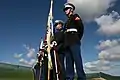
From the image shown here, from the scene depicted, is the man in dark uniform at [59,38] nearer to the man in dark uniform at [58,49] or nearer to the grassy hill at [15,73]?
the man in dark uniform at [58,49]

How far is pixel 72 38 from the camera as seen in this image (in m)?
7.43

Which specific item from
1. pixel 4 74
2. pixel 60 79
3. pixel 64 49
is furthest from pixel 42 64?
pixel 4 74

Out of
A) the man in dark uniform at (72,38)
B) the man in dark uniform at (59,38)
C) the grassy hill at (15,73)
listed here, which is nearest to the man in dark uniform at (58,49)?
the man in dark uniform at (59,38)

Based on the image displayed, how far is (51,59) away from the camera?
735 cm

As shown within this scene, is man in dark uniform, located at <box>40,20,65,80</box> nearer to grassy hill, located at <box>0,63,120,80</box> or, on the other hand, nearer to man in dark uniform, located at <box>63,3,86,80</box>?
man in dark uniform, located at <box>63,3,86,80</box>

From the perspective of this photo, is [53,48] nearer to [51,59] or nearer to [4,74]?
[51,59]

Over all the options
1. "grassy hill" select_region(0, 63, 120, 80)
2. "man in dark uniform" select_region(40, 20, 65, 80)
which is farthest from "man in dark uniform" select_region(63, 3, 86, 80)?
"grassy hill" select_region(0, 63, 120, 80)

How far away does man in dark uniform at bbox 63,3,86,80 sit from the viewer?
24.0 ft

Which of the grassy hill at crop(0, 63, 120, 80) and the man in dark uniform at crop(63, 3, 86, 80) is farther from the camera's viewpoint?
the grassy hill at crop(0, 63, 120, 80)

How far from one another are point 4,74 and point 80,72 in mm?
27038

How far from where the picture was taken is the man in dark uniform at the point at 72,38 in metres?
7.32

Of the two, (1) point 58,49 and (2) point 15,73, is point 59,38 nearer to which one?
(1) point 58,49

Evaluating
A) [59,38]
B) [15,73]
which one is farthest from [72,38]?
[15,73]

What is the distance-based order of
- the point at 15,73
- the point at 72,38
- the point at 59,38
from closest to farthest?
the point at 72,38
the point at 59,38
the point at 15,73
